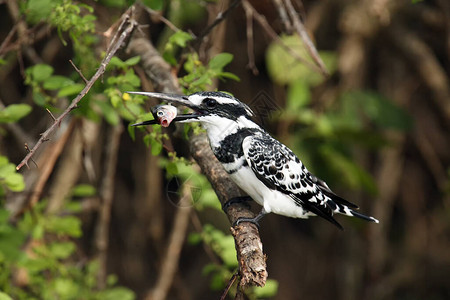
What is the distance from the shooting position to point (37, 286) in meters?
2.62

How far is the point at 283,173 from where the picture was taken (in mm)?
2020

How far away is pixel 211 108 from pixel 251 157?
0.67ft

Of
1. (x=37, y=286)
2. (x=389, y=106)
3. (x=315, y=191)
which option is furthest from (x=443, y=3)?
(x=37, y=286)

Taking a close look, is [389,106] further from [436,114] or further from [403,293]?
[403,293]

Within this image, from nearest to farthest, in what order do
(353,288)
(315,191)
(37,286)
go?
1. (315,191)
2. (37,286)
3. (353,288)

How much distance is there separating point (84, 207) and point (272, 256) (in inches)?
56.8

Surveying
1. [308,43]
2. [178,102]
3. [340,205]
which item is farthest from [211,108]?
[340,205]

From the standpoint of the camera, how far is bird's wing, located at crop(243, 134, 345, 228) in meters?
1.95

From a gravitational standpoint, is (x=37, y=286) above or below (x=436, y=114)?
above

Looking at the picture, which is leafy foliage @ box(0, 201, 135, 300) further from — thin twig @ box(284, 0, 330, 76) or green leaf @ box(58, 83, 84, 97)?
thin twig @ box(284, 0, 330, 76)

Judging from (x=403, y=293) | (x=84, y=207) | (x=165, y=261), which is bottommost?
(x=403, y=293)

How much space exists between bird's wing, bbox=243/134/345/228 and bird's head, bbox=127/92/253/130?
3.6 inches

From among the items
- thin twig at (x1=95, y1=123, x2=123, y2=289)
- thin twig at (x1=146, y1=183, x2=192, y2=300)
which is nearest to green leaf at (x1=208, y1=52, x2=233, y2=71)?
thin twig at (x1=95, y1=123, x2=123, y2=289)

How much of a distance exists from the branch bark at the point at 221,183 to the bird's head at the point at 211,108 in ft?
0.47
